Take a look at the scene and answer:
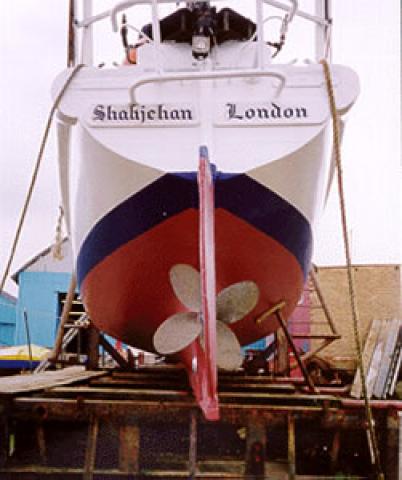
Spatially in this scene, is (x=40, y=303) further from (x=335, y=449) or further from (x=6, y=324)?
(x=335, y=449)

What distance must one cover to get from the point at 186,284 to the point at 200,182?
618 mm

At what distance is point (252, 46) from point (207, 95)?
118 centimetres

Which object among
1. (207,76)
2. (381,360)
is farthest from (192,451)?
(381,360)

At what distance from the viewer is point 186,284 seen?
371 cm

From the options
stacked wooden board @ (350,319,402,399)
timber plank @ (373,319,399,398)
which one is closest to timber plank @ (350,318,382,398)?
stacked wooden board @ (350,319,402,399)

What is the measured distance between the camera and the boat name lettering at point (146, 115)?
4.03 m

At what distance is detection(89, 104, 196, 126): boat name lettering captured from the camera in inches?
159

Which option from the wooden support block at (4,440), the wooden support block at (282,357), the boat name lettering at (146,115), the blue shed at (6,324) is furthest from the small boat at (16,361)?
the boat name lettering at (146,115)

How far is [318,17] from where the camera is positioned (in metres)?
4.57

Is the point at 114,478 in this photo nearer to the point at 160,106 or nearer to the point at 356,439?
the point at 356,439

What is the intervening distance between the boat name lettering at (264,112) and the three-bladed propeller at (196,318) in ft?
3.56

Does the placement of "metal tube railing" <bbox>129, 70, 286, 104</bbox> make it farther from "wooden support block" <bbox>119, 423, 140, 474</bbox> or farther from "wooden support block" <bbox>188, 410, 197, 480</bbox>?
"wooden support block" <bbox>119, 423, 140, 474</bbox>

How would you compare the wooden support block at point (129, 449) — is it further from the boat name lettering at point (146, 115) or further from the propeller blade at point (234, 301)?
the boat name lettering at point (146, 115)

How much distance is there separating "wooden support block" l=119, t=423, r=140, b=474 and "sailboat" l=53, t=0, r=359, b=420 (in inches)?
19.5
